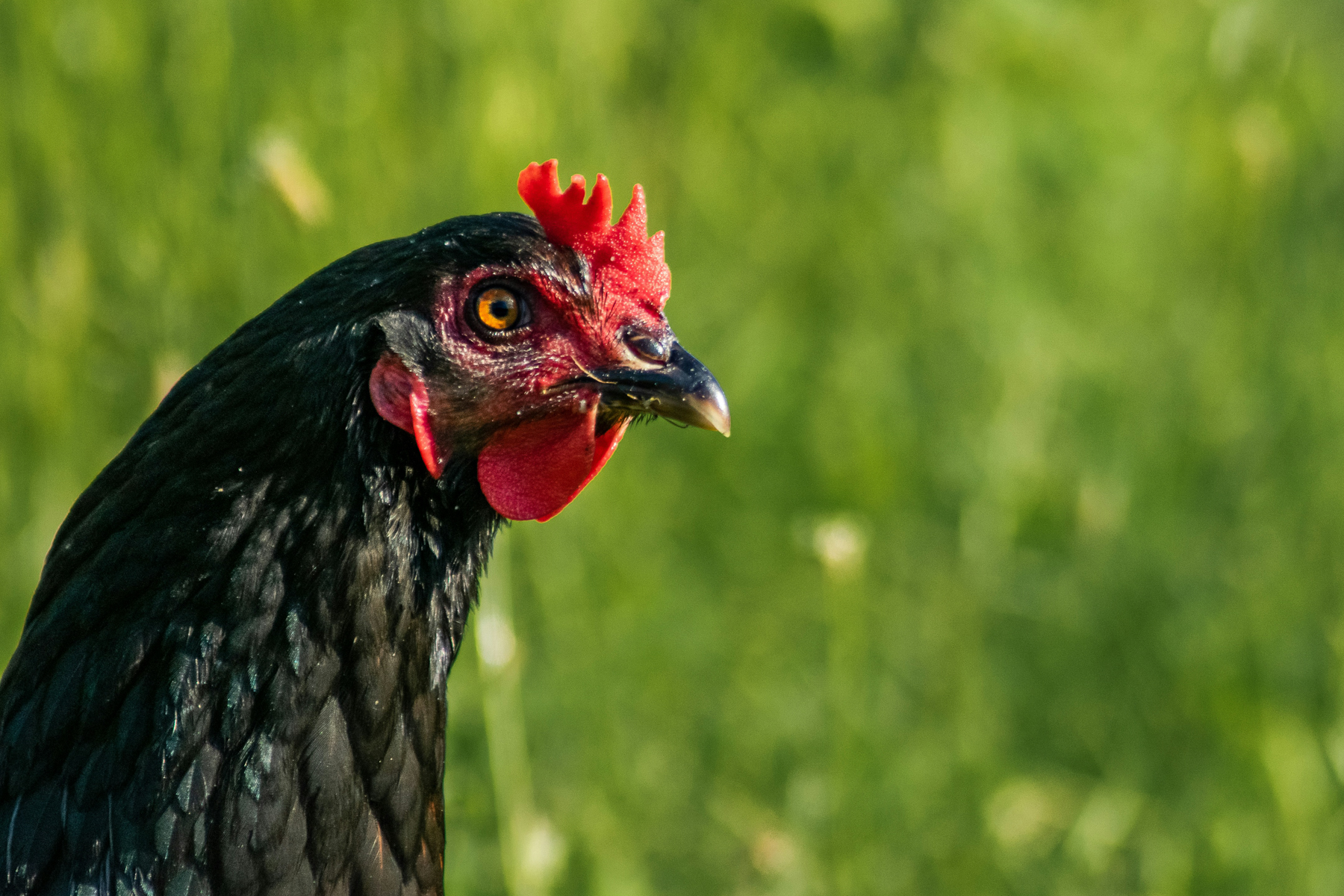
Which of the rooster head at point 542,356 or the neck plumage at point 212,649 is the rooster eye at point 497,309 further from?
the neck plumage at point 212,649

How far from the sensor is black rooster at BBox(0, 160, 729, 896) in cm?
170

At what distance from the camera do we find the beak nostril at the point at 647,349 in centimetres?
195

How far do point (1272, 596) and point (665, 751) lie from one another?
160cm

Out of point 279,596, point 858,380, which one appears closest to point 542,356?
point 279,596

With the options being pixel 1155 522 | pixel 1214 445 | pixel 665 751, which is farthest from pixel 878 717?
pixel 1214 445

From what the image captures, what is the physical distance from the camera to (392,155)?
3428 millimetres

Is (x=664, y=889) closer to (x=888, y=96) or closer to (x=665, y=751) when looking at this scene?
(x=665, y=751)

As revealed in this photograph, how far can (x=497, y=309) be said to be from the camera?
186 centimetres

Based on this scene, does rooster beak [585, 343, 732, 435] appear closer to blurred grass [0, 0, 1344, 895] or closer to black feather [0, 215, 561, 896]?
black feather [0, 215, 561, 896]

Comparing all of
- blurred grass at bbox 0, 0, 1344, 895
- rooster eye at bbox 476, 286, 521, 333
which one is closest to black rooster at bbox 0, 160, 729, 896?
rooster eye at bbox 476, 286, 521, 333

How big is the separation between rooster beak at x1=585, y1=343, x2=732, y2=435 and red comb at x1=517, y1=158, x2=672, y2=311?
104 mm

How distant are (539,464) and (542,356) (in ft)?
0.46

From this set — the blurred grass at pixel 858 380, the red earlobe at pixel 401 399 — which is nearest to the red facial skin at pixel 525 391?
the red earlobe at pixel 401 399

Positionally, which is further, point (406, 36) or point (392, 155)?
point (406, 36)
